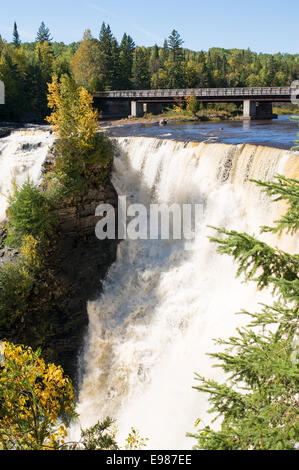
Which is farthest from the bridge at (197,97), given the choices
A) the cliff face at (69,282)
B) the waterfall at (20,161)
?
the cliff face at (69,282)

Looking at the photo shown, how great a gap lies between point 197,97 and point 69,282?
36.7 metres

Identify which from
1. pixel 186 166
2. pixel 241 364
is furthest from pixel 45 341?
pixel 241 364

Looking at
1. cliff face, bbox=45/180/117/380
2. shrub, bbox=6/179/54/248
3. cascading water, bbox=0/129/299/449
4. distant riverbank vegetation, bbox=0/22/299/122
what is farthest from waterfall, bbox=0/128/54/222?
distant riverbank vegetation, bbox=0/22/299/122

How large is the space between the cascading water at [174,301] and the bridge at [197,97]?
27197 millimetres

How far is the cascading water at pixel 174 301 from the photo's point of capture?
15.7m

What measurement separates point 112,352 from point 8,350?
11.4m

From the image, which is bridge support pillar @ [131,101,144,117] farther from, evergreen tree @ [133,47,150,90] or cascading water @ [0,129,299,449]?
cascading water @ [0,129,299,449]

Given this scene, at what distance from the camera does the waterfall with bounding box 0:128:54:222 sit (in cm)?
2569

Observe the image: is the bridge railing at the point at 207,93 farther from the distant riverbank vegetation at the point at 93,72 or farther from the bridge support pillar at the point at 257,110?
the distant riverbank vegetation at the point at 93,72

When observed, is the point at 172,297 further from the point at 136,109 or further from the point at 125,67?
the point at 125,67

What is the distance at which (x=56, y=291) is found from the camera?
2002 centimetres

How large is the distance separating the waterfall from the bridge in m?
25.4

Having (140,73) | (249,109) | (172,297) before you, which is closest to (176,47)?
(140,73)

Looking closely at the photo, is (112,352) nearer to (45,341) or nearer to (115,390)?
(115,390)
